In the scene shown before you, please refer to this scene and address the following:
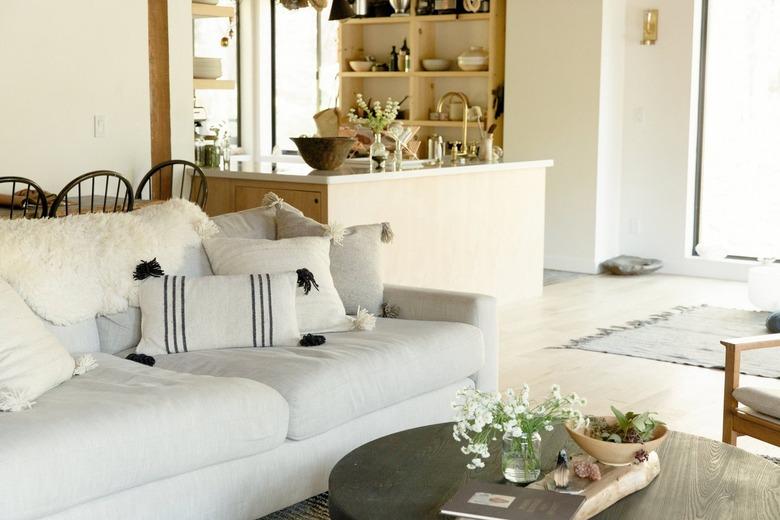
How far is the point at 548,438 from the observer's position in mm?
2643

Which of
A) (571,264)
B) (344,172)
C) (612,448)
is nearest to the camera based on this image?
(612,448)

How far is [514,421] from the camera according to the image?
227 cm

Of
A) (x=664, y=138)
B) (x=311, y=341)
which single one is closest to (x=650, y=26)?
(x=664, y=138)

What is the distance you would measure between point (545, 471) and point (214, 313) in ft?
4.43

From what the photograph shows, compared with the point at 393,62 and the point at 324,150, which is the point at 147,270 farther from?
the point at 393,62

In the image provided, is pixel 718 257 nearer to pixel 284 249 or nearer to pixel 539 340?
pixel 539 340

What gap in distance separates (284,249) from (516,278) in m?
3.36

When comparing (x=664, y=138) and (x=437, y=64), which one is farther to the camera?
(x=437, y=64)

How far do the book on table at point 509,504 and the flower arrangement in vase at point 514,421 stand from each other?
0.32 feet

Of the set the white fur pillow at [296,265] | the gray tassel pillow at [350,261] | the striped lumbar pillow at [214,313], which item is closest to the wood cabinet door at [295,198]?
the gray tassel pillow at [350,261]

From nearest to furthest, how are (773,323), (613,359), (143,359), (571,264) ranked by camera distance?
(143,359), (613,359), (773,323), (571,264)

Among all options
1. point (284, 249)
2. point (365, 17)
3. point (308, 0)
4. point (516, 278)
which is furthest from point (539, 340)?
point (365, 17)

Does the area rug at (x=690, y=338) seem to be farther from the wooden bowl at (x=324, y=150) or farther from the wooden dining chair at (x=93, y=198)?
the wooden dining chair at (x=93, y=198)

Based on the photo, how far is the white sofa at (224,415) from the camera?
2.45 meters
